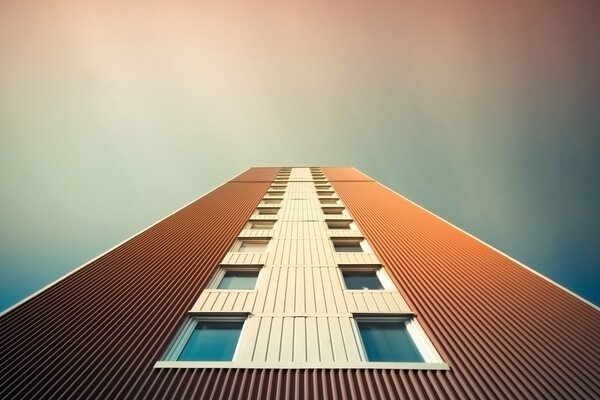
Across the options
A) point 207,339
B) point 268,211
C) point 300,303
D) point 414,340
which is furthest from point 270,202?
point 414,340

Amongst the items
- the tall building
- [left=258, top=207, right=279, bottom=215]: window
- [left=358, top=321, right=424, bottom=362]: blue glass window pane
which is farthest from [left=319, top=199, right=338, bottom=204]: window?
[left=358, top=321, right=424, bottom=362]: blue glass window pane

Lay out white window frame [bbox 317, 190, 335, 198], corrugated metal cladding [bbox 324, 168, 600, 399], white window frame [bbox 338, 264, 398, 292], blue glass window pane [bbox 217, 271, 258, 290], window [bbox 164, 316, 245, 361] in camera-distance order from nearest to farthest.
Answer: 1. corrugated metal cladding [bbox 324, 168, 600, 399]
2. window [bbox 164, 316, 245, 361]
3. white window frame [bbox 338, 264, 398, 292]
4. blue glass window pane [bbox 217, 271, 258, 290]
5. white window frame [bbox 317, 190, 335, 198]

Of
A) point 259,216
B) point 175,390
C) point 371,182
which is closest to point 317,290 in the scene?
point 175,390

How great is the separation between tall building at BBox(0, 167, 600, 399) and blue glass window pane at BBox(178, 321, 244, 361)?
0.04 metres

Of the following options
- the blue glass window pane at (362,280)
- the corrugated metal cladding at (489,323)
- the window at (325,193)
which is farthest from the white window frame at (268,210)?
the blue glass window pane at (362,280)

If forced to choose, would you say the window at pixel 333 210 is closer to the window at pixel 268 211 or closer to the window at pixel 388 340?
the window at pixel 268 211

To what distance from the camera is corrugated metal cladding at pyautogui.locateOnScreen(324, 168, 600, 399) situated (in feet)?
17.4

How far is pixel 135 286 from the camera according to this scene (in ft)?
27.0

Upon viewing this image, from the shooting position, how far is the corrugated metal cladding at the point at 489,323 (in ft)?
17.4

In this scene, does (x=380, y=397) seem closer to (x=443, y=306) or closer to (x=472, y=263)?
(x=443, y=306)

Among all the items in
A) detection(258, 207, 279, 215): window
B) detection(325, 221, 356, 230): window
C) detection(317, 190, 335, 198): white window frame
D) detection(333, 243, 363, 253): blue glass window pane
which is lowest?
detection(333, 243, 363, 253): blue glass window pane

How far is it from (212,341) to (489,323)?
6993 millimetres

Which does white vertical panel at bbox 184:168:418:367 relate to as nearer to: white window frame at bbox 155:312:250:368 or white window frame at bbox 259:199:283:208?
white window frame at bbox 155:312:250:368

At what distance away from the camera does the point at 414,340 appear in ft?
22.1
